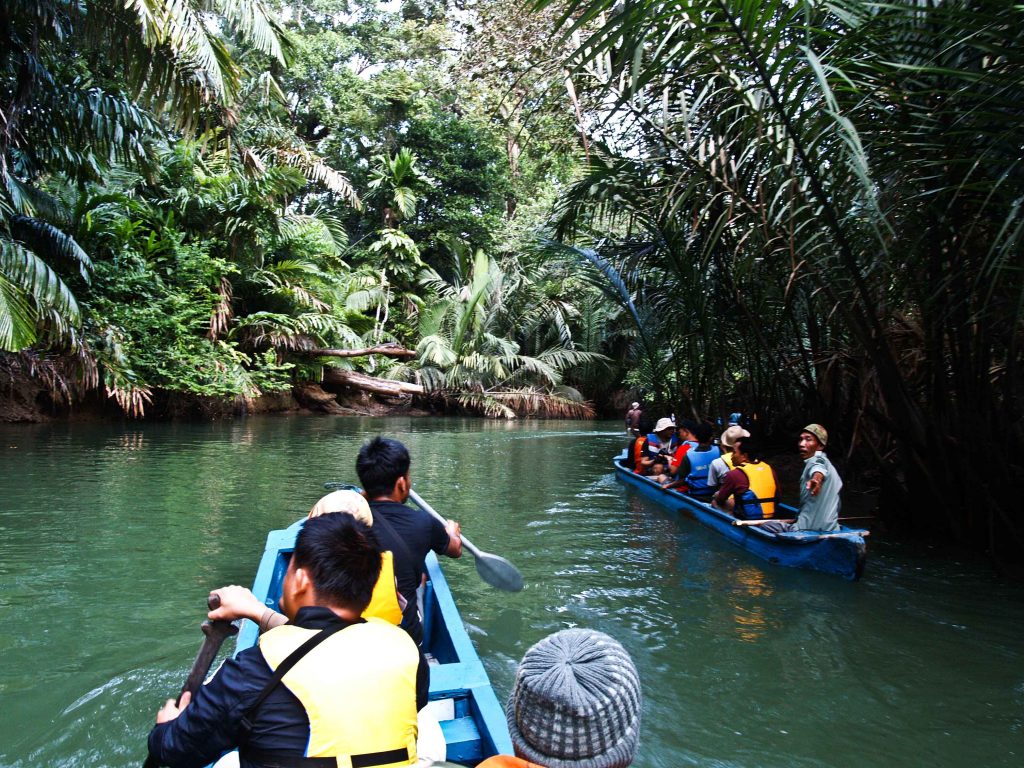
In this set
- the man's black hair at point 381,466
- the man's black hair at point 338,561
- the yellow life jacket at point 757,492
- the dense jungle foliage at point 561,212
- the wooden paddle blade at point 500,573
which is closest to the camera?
the man's black hair at point 338,561

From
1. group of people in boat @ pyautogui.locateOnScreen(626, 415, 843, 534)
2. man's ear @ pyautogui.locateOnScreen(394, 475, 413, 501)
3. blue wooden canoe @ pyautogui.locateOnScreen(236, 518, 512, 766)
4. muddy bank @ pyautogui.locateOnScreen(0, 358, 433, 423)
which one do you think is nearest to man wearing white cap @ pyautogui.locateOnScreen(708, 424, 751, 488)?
group of people in boat @ pyautogui.locateOnScreen(626, 415, 843, 534)

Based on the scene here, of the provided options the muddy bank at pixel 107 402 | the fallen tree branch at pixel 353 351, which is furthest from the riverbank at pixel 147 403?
the fallen tree branch at pixel 353 351

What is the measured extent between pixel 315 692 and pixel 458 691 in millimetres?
1463

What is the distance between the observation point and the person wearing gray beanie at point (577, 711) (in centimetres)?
134

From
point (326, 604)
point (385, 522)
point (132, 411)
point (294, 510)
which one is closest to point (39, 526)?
point (294, 510)

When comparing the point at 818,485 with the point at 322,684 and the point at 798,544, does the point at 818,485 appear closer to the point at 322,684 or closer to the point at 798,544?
the point at 798,544

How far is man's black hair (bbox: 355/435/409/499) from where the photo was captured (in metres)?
3.70

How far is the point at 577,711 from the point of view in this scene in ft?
4.38

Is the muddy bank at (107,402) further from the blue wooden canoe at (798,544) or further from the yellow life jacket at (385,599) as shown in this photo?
the yellow life jacket at (385,599)

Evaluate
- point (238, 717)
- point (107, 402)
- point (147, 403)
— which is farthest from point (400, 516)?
point (107, 402)

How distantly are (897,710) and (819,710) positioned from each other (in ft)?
1.39

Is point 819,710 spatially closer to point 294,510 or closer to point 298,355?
point 294,510

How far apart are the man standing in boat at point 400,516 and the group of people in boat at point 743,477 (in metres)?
3.91

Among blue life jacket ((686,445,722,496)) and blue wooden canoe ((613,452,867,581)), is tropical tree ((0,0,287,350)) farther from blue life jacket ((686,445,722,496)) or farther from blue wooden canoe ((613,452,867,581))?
blue wooden canoe ((613,452,867,581))
